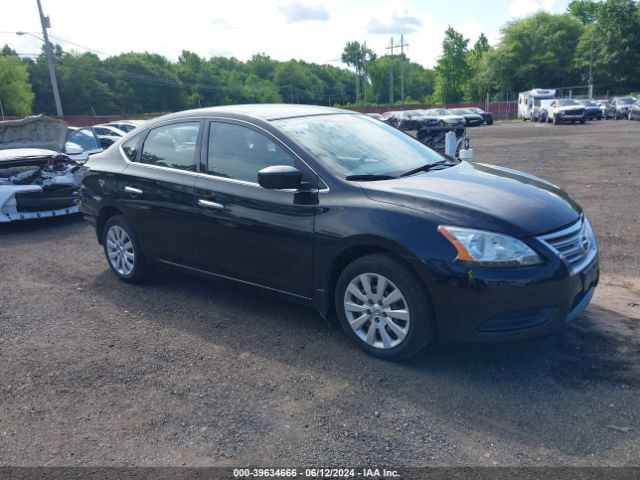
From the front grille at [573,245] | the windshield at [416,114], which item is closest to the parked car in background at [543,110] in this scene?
the windshield at [416,114]

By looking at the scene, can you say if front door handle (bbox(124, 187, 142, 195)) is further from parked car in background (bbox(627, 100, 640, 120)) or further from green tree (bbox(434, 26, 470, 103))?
green tree (bbox(434, 26, 470, 103))

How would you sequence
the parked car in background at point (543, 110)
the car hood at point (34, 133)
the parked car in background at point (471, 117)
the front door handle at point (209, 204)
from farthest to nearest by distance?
the parked car in background at point (471, 117) < the parked car in background at point (543, 110) < the car hood at point (34, 133) < the front door handle at point (209, 204)

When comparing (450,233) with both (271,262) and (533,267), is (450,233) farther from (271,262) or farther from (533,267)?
(271,262)

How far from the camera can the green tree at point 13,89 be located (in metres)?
77.7

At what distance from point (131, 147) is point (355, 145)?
7.74 feet

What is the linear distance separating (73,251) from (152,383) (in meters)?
4.24

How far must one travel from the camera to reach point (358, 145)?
4.75m

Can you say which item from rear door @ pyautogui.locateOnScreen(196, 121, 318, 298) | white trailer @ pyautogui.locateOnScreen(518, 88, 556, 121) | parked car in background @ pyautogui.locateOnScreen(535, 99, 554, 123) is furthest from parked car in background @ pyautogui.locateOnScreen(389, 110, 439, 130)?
rear door @ pyautogui.locateOnScreen(196, 121, 318, 298)

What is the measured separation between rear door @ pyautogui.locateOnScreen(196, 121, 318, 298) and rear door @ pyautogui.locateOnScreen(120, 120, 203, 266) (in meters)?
0.16

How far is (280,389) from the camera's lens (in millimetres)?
3730

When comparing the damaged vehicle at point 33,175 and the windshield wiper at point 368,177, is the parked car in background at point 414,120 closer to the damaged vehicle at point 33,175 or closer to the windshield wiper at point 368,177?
the damaged vehicle at point 33,175

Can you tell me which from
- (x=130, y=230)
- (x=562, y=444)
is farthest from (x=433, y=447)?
(x=130, y=230)

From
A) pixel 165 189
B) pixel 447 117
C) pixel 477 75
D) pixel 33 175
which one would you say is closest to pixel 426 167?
pixel 165 189

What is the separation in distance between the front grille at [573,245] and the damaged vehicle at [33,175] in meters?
6.63
